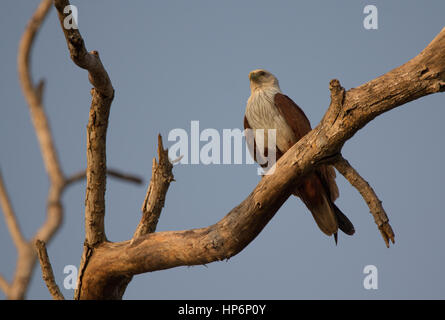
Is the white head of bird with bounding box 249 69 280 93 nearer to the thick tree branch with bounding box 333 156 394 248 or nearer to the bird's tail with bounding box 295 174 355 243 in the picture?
the bird's tail with bounding box 295 174 355 243

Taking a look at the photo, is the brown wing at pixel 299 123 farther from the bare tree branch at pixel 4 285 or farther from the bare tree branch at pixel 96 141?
the bare tree branch at pixel 4 285

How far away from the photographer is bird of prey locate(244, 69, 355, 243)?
4.32m

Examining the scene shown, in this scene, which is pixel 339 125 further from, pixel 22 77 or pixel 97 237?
pixel 22 77

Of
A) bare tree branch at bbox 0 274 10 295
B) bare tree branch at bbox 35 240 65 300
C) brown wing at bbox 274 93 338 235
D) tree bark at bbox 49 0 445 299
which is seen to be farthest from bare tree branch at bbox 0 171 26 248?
brown wing at bbox 274 93 338 235

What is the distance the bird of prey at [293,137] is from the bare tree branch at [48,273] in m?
2.13

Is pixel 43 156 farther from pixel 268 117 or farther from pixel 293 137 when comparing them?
pixel 293 137

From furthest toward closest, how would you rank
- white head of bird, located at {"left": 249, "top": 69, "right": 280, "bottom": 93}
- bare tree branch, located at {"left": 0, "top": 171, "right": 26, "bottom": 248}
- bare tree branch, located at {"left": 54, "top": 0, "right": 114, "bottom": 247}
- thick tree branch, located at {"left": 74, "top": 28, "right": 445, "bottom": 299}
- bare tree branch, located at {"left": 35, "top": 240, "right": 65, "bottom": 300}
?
white head of bird, located at {"left": 249, "top": 69, "right": 280, "bottom": 93} → bare tree branch, located at {"left": 0, "top": 171, "right": 26, "bottom": 248} → bare tree branch, located at {"left": 35, "top": 240, "right": 65, "bottom": 300} → bare tree branch, located at {"left": 54, "top": 0, "right": 114, "bottom": 247} → thick tree branch, located at {"left": 74, "top": 28, "right": 445, "bottom": 299}

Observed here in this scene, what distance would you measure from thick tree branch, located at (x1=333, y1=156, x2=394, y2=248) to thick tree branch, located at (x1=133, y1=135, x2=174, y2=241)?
155 centimetres

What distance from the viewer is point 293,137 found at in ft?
15.0

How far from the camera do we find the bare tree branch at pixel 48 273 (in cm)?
405

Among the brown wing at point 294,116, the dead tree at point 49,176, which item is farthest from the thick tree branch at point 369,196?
the dead tree at point 49,176
